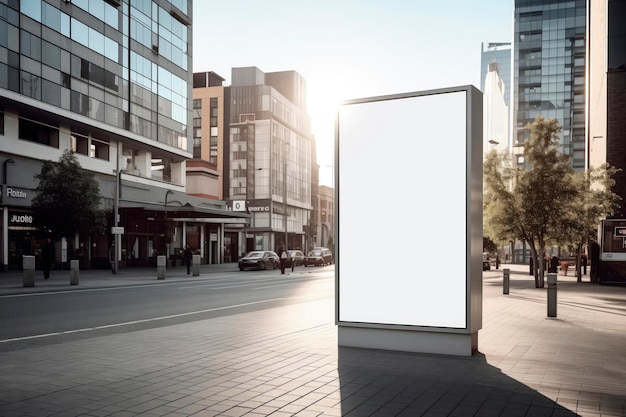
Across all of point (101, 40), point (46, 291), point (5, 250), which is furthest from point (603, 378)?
point (101, 40)

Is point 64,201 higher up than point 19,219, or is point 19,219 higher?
point 64,201

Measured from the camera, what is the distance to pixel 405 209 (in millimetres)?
8367

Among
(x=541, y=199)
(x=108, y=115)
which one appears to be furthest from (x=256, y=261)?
(x=541, y=199)

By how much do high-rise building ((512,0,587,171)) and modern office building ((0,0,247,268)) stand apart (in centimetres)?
7385

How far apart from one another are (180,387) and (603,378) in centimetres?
459

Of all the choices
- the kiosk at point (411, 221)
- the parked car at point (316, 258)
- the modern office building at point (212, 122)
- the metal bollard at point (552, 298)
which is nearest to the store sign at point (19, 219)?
the parked car at point (316, 258)

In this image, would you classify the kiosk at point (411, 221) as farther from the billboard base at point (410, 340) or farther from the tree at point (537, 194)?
the tree at point (537, 194)

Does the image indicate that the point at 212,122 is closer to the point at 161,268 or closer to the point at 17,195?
the point at 17,195

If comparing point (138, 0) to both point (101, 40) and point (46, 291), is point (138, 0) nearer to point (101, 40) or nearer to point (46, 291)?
point (101, 40)

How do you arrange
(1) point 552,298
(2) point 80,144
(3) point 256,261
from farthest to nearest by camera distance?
(3) point 256,261 → (2) point 80,144 → (1) point 552,298

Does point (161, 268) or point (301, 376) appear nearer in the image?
point (301, 376)

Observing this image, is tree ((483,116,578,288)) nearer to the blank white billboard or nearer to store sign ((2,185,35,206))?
the blank white billboard

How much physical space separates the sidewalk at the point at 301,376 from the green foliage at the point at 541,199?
53.0ft

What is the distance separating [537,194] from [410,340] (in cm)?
1960
